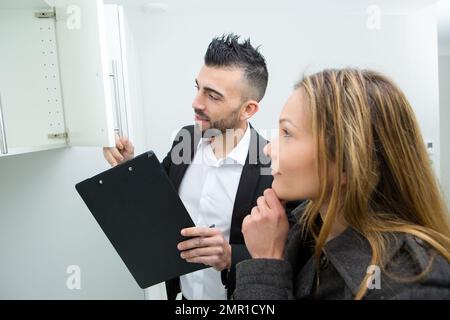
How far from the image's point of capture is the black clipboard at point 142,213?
0.59 m

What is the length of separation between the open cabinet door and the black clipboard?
254 mm

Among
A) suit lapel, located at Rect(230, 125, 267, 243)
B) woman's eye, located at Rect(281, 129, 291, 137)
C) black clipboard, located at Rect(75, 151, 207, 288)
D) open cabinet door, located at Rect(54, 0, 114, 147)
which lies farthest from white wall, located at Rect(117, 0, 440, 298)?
woman's eye, located at Rect(281, 129, 291, 137)

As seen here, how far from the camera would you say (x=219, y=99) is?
0.95 m

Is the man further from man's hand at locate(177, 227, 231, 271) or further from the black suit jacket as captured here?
man's hand at locate(177, 227, 231, 271)

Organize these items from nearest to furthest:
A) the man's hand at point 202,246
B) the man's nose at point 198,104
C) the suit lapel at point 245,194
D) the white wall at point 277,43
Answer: the man's hand at point 202,246 < the suit lapel at point 245,194 < the man's nose at point 198,104 < the white wall at point 277,43

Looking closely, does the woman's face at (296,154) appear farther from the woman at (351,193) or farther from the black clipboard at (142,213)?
the black clipboard at (142,213)

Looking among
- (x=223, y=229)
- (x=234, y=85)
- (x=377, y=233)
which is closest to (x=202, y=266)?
(x=223, y=229)

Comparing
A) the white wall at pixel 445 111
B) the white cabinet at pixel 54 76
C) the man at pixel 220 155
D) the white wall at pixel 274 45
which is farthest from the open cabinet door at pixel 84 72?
the white wall at pixel 445 111

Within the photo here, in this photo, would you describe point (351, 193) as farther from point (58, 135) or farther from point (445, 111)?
point (445, 111)

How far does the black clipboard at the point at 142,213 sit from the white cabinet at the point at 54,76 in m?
0.26

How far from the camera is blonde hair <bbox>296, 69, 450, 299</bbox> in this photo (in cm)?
47

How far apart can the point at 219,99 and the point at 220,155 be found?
192 mm

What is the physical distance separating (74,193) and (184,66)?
1.21 metres

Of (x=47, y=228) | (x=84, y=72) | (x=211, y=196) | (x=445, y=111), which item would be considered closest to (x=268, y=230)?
(x=211, y=196)
